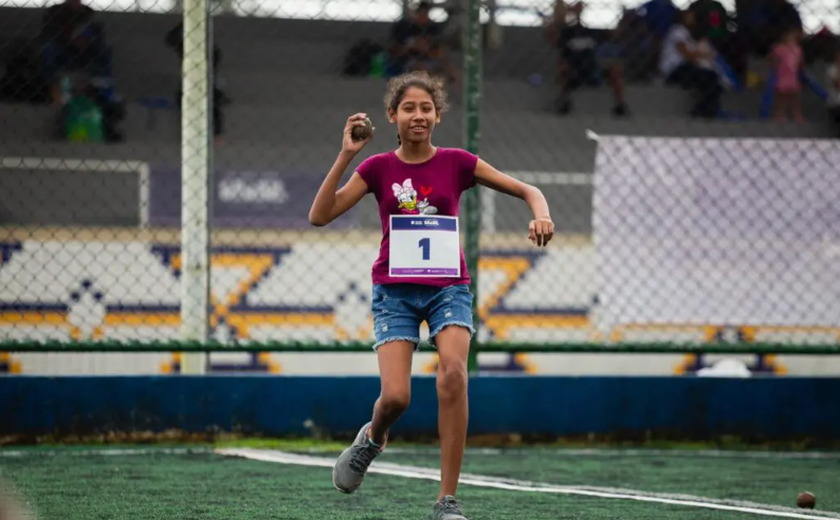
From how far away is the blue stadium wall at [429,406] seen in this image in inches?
315

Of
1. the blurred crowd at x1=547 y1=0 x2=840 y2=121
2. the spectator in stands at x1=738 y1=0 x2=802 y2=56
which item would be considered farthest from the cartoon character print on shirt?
the blurred crowd at x1=547 y1=0 x2=840 y2=121

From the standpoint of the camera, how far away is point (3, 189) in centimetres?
1203

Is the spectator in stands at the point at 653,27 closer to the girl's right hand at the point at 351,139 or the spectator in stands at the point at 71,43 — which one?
the spectator in stands at the point at 71,43

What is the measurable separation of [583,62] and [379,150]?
2852 mm

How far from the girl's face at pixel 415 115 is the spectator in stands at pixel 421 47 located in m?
9.33

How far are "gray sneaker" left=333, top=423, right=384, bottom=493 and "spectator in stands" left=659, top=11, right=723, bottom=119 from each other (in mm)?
12071

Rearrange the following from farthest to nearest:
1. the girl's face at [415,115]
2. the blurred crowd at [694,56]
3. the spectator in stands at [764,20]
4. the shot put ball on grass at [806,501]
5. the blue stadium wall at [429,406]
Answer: the blurred crowd at [694,56], the spectator in stands at [764,20], the blue stadium wall at [429,406], the shot put ball on grass at [806,501], the girl's face at [415,115]

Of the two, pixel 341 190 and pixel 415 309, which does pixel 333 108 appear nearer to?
pixel 341 190

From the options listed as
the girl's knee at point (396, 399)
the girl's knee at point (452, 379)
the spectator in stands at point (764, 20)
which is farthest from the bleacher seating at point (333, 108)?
the girl's knee at point (452, 379)

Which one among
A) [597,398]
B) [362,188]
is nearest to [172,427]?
[597,398]

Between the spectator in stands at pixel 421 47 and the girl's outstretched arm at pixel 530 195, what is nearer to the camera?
the girl's outstretched arm at pixel 530 195

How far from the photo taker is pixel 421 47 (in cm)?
1548

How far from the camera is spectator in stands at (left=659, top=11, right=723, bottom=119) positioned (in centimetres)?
1705

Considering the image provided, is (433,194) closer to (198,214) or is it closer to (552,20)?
(198,214)
